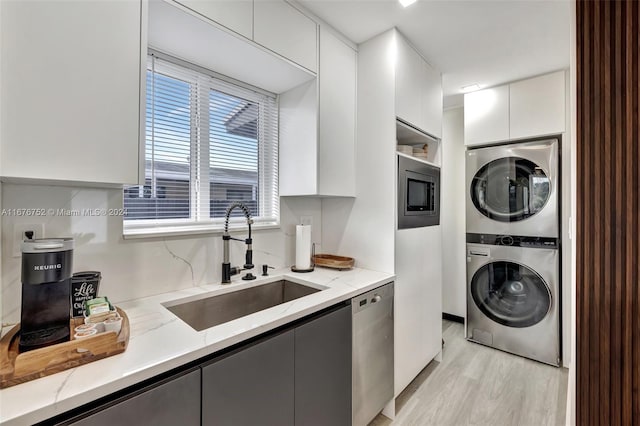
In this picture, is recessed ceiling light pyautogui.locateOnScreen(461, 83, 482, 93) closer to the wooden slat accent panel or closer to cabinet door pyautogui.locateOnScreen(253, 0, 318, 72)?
the wooden slat accent panel

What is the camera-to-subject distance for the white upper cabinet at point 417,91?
1945 millimetres

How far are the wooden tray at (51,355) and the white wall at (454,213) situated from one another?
3192mm

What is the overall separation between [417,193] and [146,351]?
1875mm

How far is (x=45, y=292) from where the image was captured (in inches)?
32.2

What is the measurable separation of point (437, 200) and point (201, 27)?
201 cm

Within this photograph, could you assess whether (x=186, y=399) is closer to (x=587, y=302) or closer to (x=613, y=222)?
(x=587, y=302)

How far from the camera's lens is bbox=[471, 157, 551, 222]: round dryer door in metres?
2.48

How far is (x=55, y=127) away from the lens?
0.88 metres

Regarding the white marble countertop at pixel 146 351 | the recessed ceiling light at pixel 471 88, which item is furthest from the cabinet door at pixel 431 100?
the white marble countertop at pixel 146 351

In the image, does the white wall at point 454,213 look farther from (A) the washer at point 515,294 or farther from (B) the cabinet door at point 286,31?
(B) the cabinet door at point 286,31

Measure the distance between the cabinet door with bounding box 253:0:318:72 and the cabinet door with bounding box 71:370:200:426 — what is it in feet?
4.99

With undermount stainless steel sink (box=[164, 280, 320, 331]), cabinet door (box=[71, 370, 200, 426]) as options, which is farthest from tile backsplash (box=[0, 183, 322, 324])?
cabinet door (box=[71, 370, 200, 426])

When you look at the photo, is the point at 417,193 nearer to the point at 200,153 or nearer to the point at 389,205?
the point at 389,205

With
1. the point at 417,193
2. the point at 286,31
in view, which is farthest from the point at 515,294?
the point at 286,31
